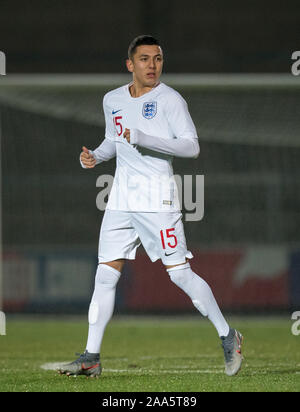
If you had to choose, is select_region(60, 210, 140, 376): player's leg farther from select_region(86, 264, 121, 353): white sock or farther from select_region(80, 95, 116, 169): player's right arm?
select_region(80, 95, 116, 169): player's right arm

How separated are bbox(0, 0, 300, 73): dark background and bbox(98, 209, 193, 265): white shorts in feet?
61.4

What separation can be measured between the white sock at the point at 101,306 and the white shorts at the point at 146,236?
10 centimetres

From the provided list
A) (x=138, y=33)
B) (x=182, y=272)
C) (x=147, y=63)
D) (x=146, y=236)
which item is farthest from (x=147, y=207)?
(x=138, y=33)

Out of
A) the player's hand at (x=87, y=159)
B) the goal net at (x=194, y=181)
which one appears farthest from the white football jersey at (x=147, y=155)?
the goal net at (x=194, y=181)

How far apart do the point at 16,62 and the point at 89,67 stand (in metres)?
2.04

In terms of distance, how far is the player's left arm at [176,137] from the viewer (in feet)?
18.2

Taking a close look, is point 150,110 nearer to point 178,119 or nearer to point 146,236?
point 178,119

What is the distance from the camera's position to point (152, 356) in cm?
780

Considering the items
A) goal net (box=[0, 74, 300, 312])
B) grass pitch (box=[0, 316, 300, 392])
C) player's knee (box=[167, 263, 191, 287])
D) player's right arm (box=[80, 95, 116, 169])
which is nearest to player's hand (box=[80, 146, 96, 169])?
player's right arm (box=[80, 95, 116, 169])

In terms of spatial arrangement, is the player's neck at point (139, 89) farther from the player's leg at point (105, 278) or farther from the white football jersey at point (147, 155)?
the player's leg at point (105, 278)

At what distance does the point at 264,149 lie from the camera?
1288cm

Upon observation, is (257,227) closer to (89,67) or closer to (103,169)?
(103,169)

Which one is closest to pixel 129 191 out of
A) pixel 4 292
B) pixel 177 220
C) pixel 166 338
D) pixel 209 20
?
pixel 177 220

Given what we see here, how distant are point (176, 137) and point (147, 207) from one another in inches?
19.5
